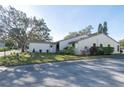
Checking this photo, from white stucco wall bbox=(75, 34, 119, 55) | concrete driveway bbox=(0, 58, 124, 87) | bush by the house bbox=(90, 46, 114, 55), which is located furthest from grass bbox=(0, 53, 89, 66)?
white stucco wall bbox=(75, 34, 119, 55)

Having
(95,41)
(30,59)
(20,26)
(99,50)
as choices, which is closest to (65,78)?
(30,59)

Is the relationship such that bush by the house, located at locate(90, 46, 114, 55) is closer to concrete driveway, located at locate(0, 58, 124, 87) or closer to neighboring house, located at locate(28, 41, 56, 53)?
neighboring house, located at locate(28, 41, 56, 53)

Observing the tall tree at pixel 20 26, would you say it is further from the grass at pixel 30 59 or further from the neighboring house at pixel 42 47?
the grass at pixel 30 59

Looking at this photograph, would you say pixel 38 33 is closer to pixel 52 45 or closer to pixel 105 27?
pixel 52 45

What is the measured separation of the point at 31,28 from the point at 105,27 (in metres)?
31.7

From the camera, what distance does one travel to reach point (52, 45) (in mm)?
44156

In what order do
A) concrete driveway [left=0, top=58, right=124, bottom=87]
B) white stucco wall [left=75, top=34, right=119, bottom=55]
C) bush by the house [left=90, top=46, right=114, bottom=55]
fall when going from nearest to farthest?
concrete driveway [left=0, top=58, right=124, bottom=87] < bush by the house [left=90, top=46, right=114, bottom=55] < white stucco wall [left=75, top=34, right=119, bottom=55]

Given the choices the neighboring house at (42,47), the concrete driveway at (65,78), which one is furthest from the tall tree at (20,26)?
the concrete driveway at (65,78)

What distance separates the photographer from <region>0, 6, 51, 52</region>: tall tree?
3838 centimetres

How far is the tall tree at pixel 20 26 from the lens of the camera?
126ft

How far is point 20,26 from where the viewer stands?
131 feet
